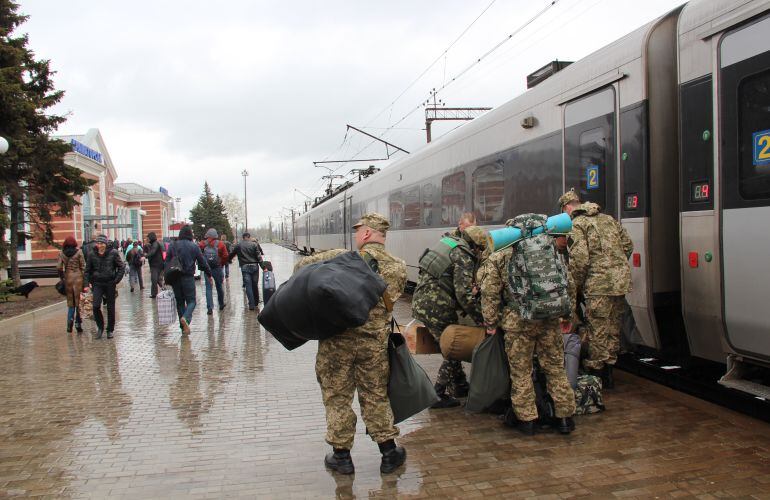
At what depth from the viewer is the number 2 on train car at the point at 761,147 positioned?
449 cm

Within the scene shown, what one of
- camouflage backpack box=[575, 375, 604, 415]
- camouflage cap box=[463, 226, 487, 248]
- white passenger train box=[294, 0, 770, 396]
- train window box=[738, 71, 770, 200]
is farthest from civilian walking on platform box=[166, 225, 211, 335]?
train window box=[738, 71, 770, 200]

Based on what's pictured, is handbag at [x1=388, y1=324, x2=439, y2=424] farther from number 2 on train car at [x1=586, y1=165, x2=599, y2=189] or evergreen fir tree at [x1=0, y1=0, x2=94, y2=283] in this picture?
evergreen fir tree at [x1=0, y1=0, x2=94, y2=283]

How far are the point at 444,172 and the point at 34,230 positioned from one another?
47.1 ft

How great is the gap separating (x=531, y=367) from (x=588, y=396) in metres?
0.81

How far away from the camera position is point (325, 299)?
375cm

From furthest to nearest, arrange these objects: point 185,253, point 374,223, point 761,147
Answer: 1. point 185,253
2. point 761,147
3. point 374,223

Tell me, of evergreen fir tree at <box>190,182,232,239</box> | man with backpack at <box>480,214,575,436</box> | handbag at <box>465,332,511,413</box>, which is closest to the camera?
man with backpack at <box>480,214,575,436</box>

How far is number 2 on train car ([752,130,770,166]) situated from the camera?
177 inches

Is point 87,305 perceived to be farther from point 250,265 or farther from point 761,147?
point 761,147

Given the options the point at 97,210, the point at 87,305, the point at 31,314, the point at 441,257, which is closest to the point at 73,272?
the point at 87,305

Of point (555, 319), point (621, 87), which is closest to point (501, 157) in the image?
point (621, 87)

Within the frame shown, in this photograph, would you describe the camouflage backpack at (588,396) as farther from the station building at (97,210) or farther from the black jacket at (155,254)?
the station building at (97,210)

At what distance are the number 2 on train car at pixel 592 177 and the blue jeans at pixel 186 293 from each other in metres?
6.85

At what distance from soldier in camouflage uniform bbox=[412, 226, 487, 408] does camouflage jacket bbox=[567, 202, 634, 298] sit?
988mm
